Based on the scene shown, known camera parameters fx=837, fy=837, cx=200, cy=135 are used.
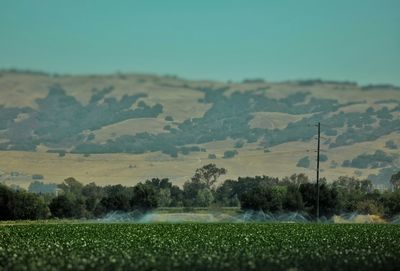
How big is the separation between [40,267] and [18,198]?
90.8 metres

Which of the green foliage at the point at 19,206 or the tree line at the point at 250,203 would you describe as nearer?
the green foliage at the point at 19,206

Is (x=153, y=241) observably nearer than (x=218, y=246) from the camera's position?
No

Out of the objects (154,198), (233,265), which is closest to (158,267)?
(233,265)

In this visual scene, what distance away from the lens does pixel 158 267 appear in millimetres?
31250

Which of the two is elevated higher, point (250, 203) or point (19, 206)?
point (250, 203)

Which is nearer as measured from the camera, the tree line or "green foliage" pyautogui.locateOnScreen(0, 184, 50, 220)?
"green foliage" pyautogui.locateOnScreen(0, 184, 50, 220)

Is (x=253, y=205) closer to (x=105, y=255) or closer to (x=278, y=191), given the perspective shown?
(x=278, y=191)

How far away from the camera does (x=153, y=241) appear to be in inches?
2100

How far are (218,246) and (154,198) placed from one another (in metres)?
96.6

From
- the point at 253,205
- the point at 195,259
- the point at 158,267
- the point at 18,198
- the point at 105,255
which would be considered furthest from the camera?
the point at 253,205

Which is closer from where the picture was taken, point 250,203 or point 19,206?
point 19,206

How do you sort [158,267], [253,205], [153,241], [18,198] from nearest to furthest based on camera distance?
1. [158,267]
2. [153,241]
3. [18,198]
4. [253,205]

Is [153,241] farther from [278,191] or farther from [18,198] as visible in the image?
[278,191]

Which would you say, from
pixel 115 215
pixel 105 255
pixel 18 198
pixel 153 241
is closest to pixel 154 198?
pixel 115 215
